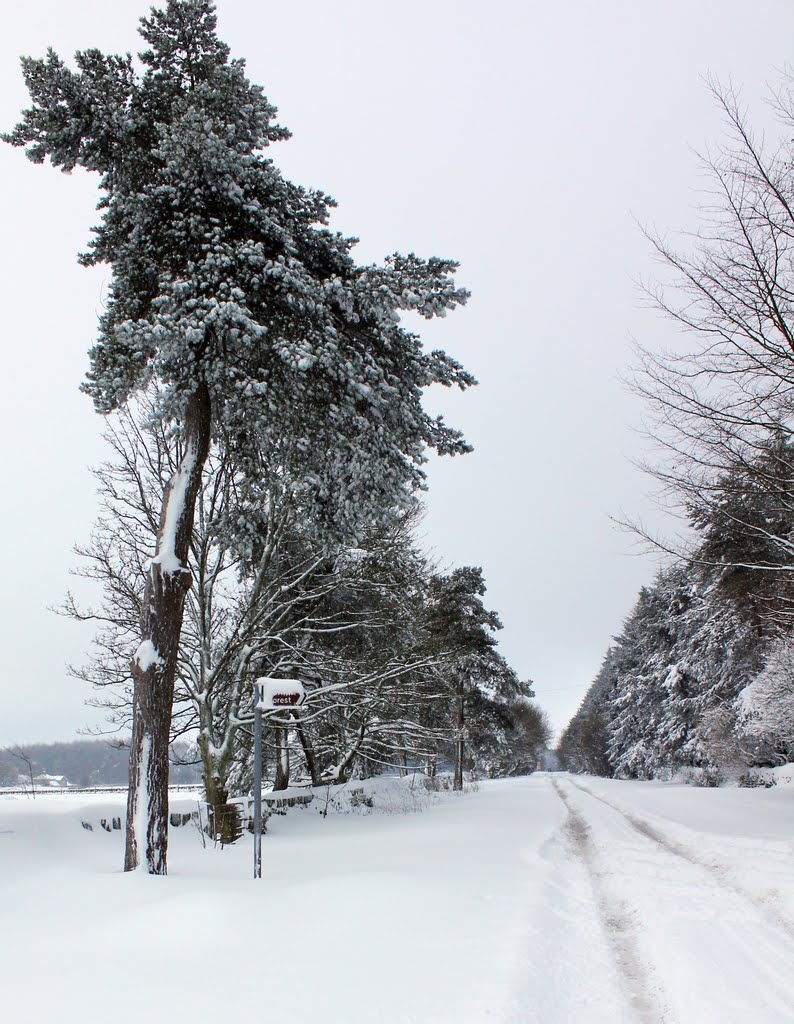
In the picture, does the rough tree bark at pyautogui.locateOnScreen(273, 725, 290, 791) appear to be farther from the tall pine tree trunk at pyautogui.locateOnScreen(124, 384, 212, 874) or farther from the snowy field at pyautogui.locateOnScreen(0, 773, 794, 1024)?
the tall pine tree trunk at pyautogui.locateOnScreen(124, 384, 212, 874)

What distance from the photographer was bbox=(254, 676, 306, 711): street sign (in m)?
7.58

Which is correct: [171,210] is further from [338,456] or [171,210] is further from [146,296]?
[338,456]

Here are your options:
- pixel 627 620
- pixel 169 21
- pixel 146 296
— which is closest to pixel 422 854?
pixel 146 296

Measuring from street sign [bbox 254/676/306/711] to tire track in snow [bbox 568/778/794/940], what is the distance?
16.4 feet

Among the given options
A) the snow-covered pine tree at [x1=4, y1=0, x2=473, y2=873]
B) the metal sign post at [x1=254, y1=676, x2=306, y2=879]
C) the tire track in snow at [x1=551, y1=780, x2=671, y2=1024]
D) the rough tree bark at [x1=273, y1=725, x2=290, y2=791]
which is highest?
the snow-covered pine tree at [x1=4, y1=0, x2=473, y2=873]

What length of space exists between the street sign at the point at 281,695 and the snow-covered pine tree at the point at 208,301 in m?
1.92

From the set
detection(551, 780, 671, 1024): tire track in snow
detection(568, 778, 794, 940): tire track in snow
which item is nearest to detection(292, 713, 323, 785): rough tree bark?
detection(568, 778, 794, 940): tire track in snow

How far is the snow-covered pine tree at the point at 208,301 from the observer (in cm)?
878

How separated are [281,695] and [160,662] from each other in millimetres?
2206

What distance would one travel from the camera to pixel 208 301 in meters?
8.50

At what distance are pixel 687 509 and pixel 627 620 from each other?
57.6 metres

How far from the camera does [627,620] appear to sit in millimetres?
63906

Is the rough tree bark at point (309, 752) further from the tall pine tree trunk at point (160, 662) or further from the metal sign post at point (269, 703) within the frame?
the metal sign post at point (269, 703)

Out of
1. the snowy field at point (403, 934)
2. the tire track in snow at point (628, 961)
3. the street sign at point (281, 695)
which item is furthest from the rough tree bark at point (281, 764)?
the street sign at point (281, 695)
